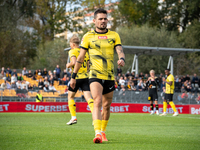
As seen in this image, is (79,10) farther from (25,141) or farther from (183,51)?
(25,141)

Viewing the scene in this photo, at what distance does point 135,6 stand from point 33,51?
702 inches

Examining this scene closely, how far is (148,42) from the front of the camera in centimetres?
4519

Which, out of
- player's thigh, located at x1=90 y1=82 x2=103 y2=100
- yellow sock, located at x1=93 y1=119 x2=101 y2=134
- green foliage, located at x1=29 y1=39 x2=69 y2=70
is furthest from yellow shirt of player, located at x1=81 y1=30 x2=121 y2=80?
green foliage, located at x1=29 y1=39 x2=69 y2=70

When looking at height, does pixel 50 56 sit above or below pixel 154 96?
above

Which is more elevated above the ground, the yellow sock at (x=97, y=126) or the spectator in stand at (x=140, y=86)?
the yellow sock at (x=97, y=126)

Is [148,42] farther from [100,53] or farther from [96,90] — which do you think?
[96,90]

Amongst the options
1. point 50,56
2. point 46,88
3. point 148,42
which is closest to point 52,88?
point 46,88

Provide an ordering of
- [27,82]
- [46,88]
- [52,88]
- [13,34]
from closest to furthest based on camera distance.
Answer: [46,88] < [52,88] < [27,82] < [13,34]

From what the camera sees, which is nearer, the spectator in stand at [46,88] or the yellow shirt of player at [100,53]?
the yellow shirt of player at [100,53]

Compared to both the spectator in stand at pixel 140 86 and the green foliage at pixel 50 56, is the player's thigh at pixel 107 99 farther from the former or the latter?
the green foliage at pixel 50 56

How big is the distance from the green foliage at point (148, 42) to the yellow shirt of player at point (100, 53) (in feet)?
127

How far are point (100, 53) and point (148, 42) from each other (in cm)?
4005

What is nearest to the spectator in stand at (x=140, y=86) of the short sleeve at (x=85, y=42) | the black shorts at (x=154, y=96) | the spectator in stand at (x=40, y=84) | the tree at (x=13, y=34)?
the black shorts at (x=154, y=96)

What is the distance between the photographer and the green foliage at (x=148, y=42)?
4475 cm
